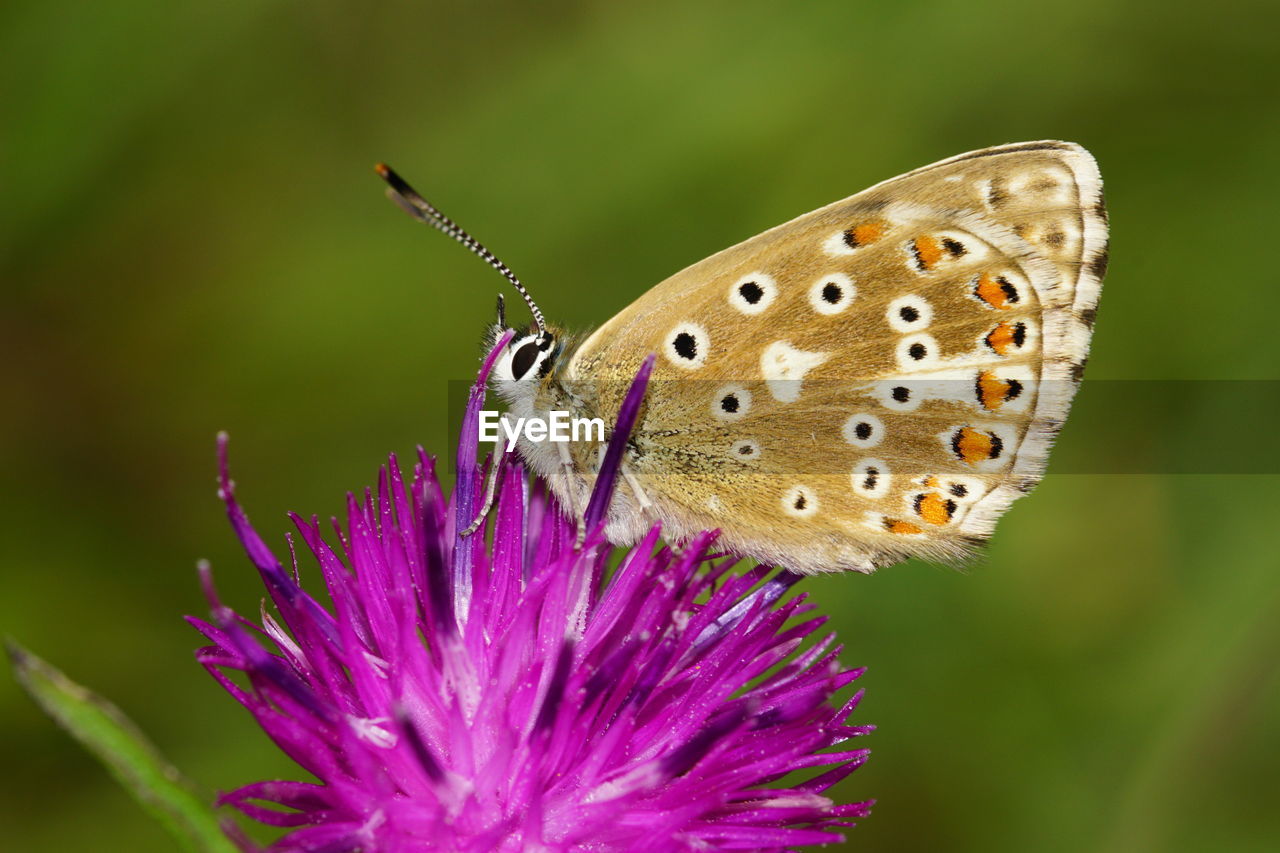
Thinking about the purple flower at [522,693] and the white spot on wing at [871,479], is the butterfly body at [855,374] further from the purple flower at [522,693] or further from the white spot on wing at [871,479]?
the purple flower at [522,693]

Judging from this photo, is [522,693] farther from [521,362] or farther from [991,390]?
[991,390]

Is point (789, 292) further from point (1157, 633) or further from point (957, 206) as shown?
point (1157, 633)

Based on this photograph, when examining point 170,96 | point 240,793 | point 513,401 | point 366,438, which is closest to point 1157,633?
point 513,401

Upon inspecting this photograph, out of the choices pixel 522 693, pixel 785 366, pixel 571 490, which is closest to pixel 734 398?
pixel 785 366

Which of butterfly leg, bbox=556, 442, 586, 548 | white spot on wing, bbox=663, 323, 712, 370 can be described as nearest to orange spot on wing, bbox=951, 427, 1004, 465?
white spot on wing, bbox=663, 323, 712, 370

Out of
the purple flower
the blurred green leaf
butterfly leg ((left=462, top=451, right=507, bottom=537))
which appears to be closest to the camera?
the blurred green leaf

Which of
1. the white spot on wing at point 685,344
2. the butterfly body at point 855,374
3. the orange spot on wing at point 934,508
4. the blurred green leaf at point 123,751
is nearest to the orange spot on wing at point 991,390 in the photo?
the butterfly body at point 855,374

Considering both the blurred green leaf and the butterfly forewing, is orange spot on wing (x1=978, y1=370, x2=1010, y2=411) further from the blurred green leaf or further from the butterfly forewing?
the blurred green leaf

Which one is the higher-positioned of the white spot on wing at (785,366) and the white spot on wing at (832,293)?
the white spot on wing at (832,293)
